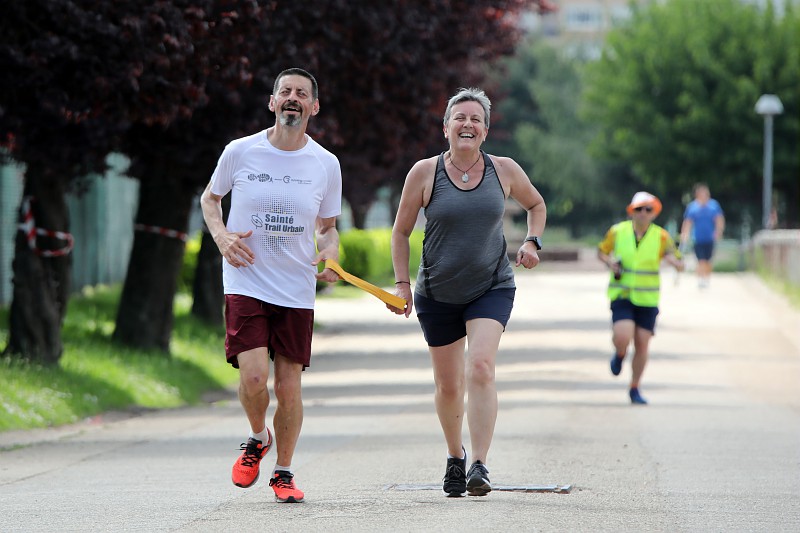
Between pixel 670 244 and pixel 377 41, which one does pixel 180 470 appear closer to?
pixel 670 244

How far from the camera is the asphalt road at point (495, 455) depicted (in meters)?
7.68

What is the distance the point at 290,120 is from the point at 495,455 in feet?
11.1

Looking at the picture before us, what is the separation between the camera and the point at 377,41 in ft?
61.6

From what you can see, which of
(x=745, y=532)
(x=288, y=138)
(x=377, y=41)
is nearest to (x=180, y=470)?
(x=288, y=138)

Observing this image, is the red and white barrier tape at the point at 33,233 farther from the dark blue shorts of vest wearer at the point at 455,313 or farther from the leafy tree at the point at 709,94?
the leafy tree at the point at 709,94

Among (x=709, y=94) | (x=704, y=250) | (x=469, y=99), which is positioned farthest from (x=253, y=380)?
(x=709, y=94)

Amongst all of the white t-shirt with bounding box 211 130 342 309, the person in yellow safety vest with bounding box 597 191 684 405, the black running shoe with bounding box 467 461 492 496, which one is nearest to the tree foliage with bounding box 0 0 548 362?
the person in yellow safety vest with bounding box 597 191 684 405

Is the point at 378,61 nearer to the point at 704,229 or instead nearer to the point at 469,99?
the point at 469,99

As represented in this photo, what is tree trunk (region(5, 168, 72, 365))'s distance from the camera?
15625 mm

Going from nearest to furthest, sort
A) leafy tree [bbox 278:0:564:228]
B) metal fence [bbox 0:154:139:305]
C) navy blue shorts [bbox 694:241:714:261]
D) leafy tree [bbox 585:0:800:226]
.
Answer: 1. leafy tree [bbox 278:0:564:228]
2. metal fence [bbox 0:154:139:305]
3. navy blue shorts [bbox 694:241:714:261]
4. leafy tree [bbox 585:0:800:226]

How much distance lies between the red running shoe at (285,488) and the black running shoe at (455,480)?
727 mm

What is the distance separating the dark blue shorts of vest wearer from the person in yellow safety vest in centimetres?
626

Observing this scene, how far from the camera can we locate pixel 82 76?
13266mm

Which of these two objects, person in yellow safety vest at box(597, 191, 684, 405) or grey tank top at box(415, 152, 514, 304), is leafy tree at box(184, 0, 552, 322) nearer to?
person in yellow safety vest at box(597, 191, 684, 405)
